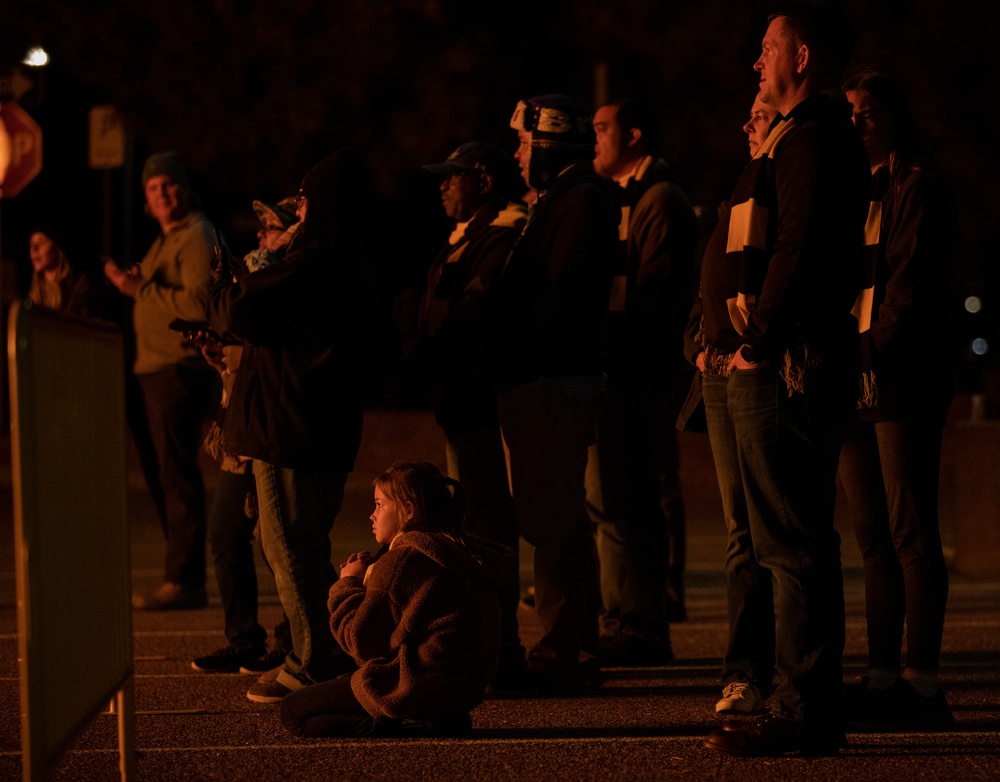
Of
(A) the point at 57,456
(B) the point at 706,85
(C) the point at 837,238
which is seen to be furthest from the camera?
(B) the point at 706,85

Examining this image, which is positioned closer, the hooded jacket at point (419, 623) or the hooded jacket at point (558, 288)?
the hooded jacket at point (419, 623)

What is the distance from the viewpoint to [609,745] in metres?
5.68

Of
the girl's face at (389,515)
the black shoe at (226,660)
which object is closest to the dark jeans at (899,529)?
the girl's face at (389,515)

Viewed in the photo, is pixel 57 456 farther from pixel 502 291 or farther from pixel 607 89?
pixel 607 89

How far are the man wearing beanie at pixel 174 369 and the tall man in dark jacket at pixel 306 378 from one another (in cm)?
239

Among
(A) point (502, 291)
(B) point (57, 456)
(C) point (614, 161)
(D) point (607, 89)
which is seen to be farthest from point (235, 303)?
(D) point (607, 89)

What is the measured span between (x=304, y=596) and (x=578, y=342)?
4.55ft

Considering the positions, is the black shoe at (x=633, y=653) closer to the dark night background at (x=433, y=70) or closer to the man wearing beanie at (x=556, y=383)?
the man wearing beanie at (x=556, y=383)

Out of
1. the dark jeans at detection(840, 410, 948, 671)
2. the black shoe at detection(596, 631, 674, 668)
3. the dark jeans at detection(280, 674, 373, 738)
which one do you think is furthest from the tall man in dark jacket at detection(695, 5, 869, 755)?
the black shoe at detection(596, 631, 674, 668)

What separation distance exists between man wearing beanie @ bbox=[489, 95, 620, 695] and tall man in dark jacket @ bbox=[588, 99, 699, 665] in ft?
2.45

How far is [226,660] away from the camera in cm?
719

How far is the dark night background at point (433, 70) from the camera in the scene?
1988cm

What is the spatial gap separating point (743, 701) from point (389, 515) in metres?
1.43

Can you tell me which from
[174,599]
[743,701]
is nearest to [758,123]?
[743,701]
